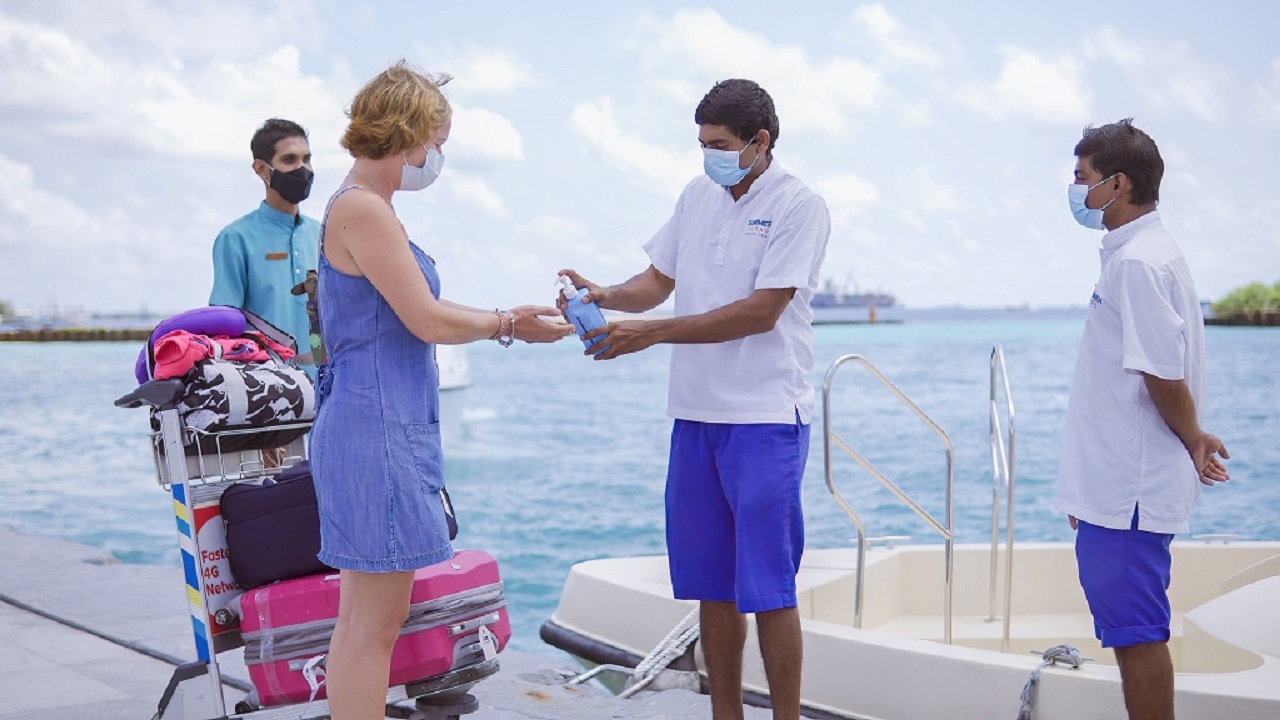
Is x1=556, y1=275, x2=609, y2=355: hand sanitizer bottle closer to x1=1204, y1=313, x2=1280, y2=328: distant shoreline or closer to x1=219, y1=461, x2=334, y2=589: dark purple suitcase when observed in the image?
x1=219, y1=461, x2=334, y2=589: dark purple suitcase

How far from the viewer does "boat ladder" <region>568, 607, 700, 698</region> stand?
407cm

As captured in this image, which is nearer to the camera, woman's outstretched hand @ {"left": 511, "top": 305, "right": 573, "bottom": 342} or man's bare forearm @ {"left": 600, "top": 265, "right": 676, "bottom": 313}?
woman's outstretched hand @ {"left": 511, "top": 305, "right": 573, "bottom": 342}

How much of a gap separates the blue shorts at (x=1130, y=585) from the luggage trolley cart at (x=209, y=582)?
143 centimetres

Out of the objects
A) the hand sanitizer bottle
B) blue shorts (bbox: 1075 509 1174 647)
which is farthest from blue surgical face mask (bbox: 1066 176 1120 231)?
the hand sanitizer bottle

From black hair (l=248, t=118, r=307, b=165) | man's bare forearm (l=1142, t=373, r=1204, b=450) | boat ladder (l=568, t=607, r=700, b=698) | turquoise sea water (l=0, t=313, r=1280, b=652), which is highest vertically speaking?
black hair (l=248, t=118, r=307, b=165)

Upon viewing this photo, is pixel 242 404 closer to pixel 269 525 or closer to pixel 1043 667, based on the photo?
pixel 269 525

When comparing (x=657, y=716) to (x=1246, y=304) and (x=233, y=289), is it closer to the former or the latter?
(x=233, y=289)

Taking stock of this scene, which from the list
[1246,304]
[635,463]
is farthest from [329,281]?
[1246,304]

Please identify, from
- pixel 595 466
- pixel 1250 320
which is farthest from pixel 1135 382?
Answer: pixel 1250 320

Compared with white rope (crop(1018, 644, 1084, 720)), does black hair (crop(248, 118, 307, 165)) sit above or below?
above

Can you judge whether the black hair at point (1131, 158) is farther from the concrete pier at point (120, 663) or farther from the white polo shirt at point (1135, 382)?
the concrete pier at point (120, 663)

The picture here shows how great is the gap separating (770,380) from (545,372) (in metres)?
65.6

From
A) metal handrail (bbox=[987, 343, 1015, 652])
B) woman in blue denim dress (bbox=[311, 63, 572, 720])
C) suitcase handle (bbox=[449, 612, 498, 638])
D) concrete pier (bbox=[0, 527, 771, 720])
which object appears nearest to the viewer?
woman in blue denim dress (bbox=[311, 63, 572, 720])

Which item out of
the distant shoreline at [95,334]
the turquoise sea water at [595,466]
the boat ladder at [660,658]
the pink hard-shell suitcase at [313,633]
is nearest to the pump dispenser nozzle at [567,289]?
the pink hard-shell suitcase at [313,633]
